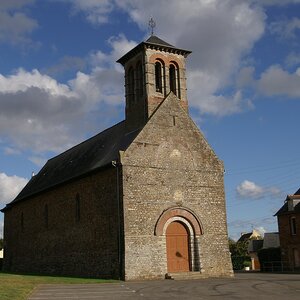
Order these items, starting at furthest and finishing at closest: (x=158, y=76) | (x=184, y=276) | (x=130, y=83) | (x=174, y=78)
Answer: (x=130, y=83), (x=174, y=78), (x=158, y=76), (x=184, y=276)

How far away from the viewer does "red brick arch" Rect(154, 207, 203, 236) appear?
27922 millimetres

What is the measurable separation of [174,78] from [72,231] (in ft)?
41.2

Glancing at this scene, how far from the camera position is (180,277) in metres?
27.0

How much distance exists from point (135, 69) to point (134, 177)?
8.72 meters

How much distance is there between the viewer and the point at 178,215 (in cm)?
2886

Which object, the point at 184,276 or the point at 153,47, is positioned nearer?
the point at 184,276

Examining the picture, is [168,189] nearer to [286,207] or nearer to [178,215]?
[178,215]

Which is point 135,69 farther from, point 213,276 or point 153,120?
point 213,276

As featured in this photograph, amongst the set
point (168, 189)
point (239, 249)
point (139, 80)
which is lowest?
point (239, 249)

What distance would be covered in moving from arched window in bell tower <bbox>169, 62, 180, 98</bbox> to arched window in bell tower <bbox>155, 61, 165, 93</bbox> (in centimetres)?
91

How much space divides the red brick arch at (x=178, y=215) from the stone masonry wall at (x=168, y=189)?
239 millimetres

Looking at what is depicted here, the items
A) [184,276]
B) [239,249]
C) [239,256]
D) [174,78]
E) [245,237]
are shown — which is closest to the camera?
[184,276]

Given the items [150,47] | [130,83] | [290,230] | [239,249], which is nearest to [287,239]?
[290,230]

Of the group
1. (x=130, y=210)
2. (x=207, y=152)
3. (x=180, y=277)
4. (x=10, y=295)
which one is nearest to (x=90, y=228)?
(x=130, y=210)
